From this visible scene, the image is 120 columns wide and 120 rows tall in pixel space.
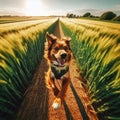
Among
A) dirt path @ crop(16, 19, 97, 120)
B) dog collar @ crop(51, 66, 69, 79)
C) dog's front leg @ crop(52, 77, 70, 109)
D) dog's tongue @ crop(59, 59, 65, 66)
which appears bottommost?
dirt path @ crop(16, 19, 97, 120)

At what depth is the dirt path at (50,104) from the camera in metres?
3.80

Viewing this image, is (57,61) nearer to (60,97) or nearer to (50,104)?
(60,97)

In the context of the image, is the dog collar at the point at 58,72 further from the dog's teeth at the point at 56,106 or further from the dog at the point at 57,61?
the dog's teeth at the point at 56,106

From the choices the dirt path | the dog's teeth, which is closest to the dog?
the dirt path

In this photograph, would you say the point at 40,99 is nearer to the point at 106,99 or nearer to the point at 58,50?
the point at 58,50

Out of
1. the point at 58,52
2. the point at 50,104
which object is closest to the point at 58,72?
the point at 58,52

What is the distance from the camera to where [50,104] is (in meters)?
4.31

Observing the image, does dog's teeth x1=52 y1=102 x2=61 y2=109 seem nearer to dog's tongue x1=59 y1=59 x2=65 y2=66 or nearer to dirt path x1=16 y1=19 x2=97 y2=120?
dirt path x1=16 y1=19 x2=97 y2=120

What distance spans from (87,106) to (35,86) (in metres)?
1.75

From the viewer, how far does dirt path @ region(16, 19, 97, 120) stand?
3.80 m

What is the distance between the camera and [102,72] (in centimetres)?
390

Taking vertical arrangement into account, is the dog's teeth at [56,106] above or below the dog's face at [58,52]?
below

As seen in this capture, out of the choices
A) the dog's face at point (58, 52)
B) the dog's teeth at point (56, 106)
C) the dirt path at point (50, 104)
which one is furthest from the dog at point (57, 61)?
the dog's teeth at point (56, 106)

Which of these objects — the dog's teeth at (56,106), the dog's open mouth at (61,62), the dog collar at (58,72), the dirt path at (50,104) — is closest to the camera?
the dirt path at (50,104)
